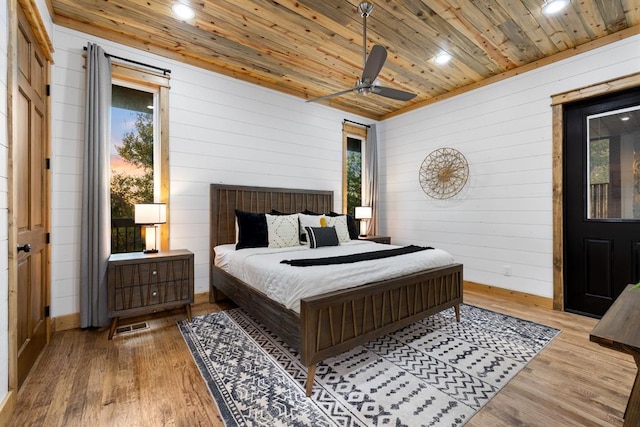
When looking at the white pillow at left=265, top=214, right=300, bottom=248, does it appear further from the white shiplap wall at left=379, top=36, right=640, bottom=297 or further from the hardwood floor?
the white shiplap wall at left=379, top=36, right=640, bottom=297

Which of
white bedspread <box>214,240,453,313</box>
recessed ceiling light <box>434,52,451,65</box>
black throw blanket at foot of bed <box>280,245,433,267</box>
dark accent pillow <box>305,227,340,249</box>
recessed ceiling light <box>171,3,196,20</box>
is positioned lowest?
white bedspread <box>214,240,453,313</box>

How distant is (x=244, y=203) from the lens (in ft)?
12.8

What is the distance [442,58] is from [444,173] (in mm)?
1666

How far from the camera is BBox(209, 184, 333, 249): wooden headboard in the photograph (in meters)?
3.69

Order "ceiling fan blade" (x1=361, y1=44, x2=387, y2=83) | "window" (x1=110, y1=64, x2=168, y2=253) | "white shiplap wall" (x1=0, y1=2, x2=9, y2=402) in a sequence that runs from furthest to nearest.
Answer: "window" (x1=110, y1=64, x2=168, y2=253) → "ceiling fan blade" (x1=361, y1=44, x2=387, y2=83) → "white shiplap wall" (x1=0, y1=2, x2=9, y2=402)

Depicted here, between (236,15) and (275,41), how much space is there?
0.53 meters

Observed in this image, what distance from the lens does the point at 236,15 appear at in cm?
271

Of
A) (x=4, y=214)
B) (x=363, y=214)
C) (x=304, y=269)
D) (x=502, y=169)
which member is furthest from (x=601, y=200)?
(x=4, y=214)

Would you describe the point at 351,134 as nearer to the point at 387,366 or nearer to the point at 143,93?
the point at 143,93

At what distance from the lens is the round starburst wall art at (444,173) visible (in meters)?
4.27

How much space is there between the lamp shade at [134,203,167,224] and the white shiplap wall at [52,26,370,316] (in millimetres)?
431

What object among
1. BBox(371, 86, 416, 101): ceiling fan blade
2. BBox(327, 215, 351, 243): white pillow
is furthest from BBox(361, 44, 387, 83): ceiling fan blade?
BBox(327, 215, 351, 243): white pillow

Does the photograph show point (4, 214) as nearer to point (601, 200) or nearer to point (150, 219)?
point (150, 219)

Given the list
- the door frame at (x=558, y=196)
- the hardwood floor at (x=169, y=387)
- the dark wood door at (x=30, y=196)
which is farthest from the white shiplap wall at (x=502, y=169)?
the dark wood door at (x=30, y=196)
